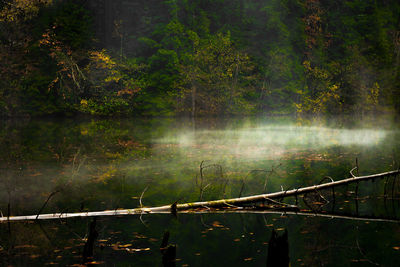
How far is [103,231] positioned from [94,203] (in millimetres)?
2656

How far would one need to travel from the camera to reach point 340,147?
24688 mm

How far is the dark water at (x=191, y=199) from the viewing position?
27.5ft

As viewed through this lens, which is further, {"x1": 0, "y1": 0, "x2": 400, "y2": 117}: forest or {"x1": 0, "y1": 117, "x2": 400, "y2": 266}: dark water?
{"x1": 0, "y1": 0, "x2": 400, "y2": 117}: forest

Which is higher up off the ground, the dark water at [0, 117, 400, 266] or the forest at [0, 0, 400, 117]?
the forest at [0, 0, 400, 117]

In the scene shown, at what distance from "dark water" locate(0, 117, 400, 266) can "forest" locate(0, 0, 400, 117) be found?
940 inches

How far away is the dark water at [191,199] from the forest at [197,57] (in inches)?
940

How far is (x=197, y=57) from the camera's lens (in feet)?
175

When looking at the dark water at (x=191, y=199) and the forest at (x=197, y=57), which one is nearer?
the dark water at (x=191, y=199)

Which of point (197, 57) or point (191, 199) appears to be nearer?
point (191, 199)

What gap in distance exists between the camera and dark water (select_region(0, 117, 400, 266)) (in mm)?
8367

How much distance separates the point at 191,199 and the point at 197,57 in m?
41.9

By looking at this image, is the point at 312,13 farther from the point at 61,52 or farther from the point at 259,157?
the point at 259,157

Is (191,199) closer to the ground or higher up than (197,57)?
closer to the ground

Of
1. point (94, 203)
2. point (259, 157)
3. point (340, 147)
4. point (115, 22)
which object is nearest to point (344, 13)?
point (115, 22)
